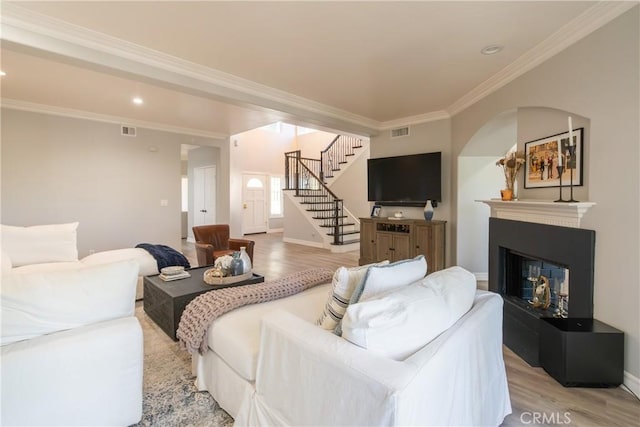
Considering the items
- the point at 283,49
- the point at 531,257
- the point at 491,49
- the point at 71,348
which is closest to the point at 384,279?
the point at 71,348

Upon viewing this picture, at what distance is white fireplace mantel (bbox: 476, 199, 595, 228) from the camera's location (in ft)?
7.70

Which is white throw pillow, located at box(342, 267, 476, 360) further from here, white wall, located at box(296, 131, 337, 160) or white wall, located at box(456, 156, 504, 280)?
white wall, located at box(296, 131, 337, 160)

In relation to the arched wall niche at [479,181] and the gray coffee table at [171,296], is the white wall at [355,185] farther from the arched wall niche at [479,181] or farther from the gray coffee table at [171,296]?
the gray coffee table at [171,296]

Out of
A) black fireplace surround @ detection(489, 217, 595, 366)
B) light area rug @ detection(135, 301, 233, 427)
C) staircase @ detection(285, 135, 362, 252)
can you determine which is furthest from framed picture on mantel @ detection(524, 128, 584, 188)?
staircase @ detection(285, 135, 362, 252)

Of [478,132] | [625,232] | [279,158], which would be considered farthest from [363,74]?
[279,158]

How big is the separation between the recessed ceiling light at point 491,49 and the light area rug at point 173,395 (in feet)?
11.6

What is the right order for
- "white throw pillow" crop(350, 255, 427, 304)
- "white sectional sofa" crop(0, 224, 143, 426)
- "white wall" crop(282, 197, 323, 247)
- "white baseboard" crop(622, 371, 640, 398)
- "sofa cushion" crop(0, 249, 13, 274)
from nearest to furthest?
"white sectional sofa" crop(0, 224, 143, 426) < "white throw pillow" crop(350, 255, 427, 304) < "white baseboard" crop(622, 371, 640, 398) < "sofa cushion" crop(0, 249, 13, 274) < "white wall" crop(282, 197, 323, 247)

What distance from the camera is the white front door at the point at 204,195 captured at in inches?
330

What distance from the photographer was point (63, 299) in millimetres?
1492

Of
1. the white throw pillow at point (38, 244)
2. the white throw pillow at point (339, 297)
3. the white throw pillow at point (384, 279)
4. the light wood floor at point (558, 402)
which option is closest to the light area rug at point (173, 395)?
the white throw pillow at point (339, 297)

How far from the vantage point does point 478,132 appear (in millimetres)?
3998

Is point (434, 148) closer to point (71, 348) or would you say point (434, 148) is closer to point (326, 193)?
point (326, 193)

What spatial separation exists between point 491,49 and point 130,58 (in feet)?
10.9

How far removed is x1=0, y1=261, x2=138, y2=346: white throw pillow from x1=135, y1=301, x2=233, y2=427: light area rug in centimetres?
64
